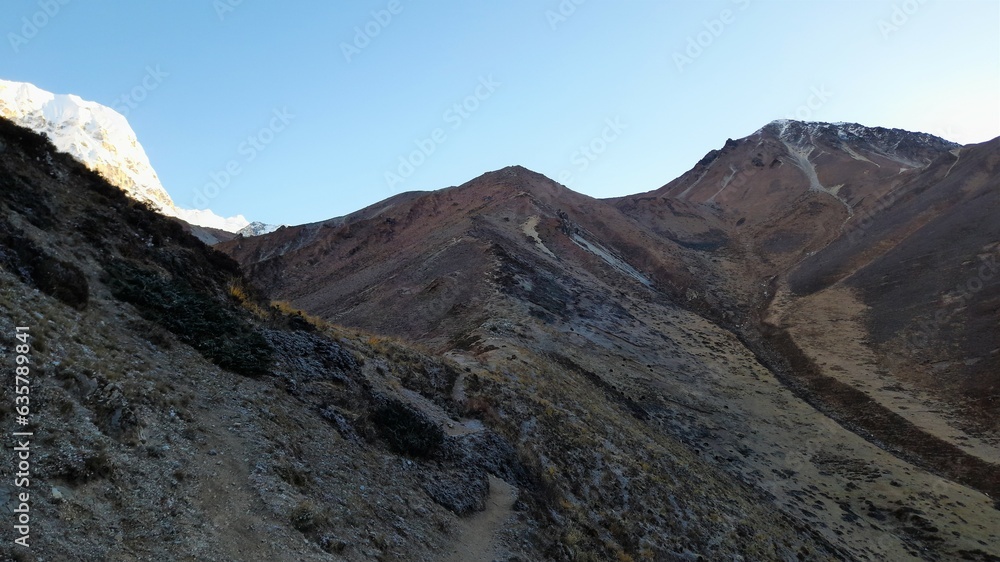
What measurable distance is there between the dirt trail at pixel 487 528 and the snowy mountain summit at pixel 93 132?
492 feet

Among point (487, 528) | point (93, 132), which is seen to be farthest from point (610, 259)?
point (93, 132)

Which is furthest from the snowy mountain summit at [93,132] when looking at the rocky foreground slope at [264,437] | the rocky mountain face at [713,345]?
the rocky foreground slope at [264,437]

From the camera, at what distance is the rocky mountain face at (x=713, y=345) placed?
18938 mm

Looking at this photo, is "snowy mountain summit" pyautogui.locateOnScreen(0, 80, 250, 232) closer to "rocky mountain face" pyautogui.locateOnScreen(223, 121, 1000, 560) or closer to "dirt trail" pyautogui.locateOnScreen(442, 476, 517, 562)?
"rocky mountain face" pyautogui.locateOnScreen(223, 121, 1000, 560)

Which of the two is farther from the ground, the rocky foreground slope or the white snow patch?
the white snow patch

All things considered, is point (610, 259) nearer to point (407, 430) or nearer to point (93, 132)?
point (407, 430)

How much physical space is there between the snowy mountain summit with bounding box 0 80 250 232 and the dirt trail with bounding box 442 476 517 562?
492 feet

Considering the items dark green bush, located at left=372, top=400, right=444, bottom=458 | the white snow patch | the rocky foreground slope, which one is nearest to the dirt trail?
the rocky foreground slope

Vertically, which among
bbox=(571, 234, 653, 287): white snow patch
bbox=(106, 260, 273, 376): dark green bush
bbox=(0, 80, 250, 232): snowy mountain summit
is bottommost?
bbox=(106, 260, 273, 376): dark green bush

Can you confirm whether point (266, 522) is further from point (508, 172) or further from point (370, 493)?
point (508, 172)

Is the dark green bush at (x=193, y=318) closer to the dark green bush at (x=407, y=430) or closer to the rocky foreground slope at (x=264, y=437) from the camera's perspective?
the rocky foreground slope at (x=264, y=437)

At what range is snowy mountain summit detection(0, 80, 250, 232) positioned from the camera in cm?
14275

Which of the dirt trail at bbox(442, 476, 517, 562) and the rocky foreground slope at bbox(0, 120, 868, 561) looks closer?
the rocky foreground slope at bbox(0, 120, 868, 561)

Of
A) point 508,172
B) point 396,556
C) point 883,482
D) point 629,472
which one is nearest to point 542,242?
point 508,172
